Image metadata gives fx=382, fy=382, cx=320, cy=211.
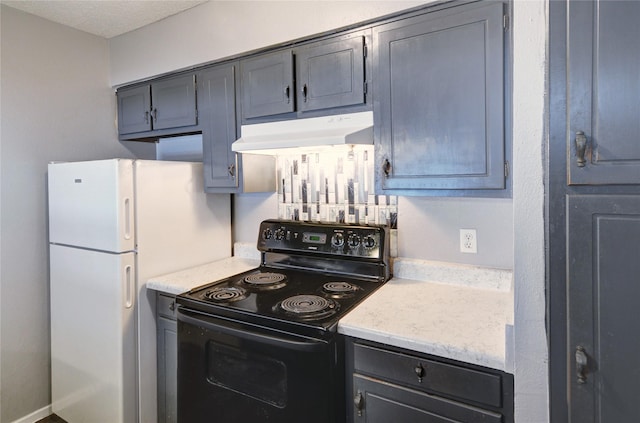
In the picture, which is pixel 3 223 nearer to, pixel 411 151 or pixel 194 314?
pixel 194 314

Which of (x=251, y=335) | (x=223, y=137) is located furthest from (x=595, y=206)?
(x=223, y=137)

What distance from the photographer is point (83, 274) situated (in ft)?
6.81

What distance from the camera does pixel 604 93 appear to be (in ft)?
3.02

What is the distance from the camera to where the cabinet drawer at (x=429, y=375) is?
1.16 meters

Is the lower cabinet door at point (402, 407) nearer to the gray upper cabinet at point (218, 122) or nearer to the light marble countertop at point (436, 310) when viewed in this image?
the light marble countertop at point (436, 310)

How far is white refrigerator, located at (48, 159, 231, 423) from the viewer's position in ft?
6.30

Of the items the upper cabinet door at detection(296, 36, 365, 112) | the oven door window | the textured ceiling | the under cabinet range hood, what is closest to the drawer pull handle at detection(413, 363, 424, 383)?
the oven door window

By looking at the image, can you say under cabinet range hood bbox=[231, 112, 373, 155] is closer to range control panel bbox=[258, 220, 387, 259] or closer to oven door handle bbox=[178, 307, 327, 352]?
range control panel bbox=[258, 220, 387, 259]

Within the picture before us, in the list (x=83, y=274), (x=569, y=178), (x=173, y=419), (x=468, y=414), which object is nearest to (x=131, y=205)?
(x=83, y=274)

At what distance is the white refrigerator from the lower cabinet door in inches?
48.5

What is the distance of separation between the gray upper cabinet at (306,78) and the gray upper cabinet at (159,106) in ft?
1.39

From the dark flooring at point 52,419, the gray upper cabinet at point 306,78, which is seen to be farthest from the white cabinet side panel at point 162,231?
the dark flooring at point 52,419

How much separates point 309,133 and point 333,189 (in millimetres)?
473

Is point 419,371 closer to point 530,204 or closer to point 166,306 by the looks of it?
point 530,204
